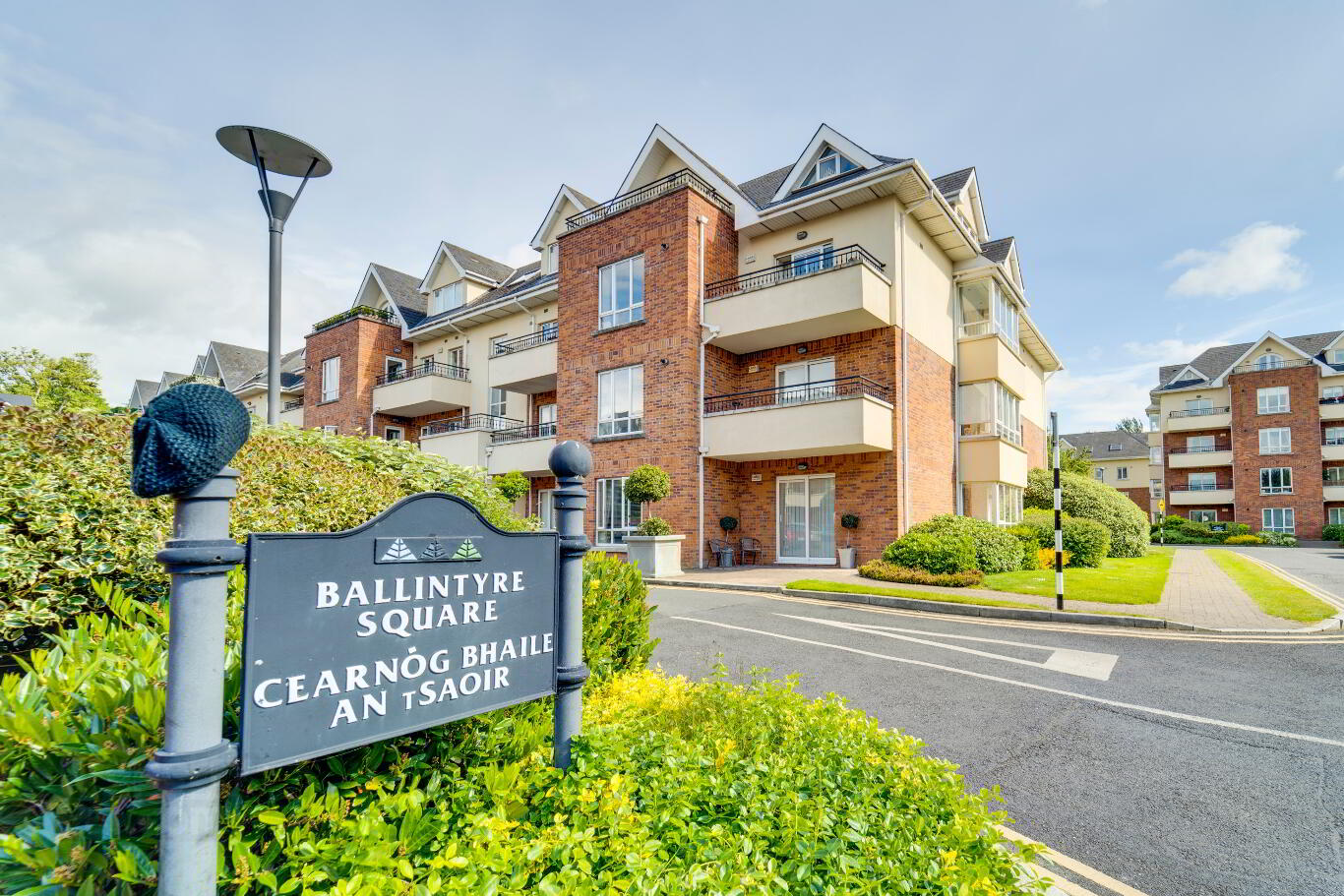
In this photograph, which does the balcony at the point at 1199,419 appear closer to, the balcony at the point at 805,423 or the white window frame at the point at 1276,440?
the white window frame at the point at 1276,440

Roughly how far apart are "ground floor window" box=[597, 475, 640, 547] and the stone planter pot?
8.72 ft

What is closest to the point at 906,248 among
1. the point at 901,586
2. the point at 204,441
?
the point at 901,586

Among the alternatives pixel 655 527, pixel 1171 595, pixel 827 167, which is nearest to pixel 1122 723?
pixel 1171 595

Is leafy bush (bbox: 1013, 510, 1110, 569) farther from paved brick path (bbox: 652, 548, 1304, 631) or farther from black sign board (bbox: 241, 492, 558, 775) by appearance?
black sign board (bbox: 241, 492, 558, 775)

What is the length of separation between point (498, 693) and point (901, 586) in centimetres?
1206

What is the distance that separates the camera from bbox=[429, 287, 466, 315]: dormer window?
29578 mm

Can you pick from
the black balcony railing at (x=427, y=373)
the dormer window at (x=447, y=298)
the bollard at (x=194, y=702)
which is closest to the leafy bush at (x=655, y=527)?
the black balcony railing at (x=427, y=373)

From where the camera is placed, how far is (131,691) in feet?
6.88

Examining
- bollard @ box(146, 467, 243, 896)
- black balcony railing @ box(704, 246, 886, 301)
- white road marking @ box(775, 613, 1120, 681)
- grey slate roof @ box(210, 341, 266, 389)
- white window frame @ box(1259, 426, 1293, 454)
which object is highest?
grey slate roof @ box(210, 341, 266, 389)

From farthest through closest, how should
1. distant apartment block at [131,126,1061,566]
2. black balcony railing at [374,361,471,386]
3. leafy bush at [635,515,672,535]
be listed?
1. black balcony railing at [374,361,471,386]
2. distant apartment block at [131,126,1061,566]
3. leafy bush at [635,515,672,535]

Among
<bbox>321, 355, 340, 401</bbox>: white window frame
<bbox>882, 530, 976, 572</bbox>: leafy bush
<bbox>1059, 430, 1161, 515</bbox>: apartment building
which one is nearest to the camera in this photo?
<bbox>882, 530, 976, 572</bbox>: leafy bush

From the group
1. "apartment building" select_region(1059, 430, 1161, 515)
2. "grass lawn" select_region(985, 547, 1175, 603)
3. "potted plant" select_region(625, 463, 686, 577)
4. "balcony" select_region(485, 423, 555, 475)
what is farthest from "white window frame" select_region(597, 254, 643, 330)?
"apartment building" select_region(1059, 430, 1161, 515)

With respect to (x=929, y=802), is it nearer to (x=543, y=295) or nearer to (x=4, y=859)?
(x=4, y=859)

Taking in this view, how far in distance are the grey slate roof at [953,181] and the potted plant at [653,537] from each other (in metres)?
13.7
